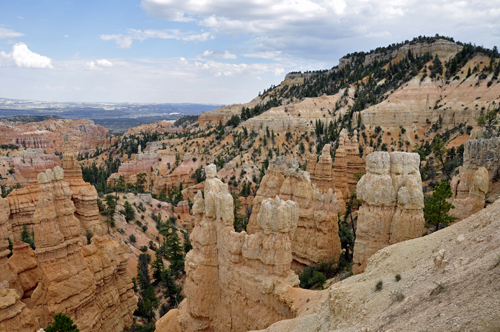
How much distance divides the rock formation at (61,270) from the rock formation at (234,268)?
22.2 feet

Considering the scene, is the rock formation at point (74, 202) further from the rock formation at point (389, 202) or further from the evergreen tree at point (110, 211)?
the rock formation at point (389, 202)

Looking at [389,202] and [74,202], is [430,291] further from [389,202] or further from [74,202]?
[74,202]

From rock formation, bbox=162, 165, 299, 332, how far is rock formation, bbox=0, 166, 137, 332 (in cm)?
677

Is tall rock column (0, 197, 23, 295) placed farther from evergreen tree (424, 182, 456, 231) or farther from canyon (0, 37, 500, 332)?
evergreen tree (424, 182, 456, 231)

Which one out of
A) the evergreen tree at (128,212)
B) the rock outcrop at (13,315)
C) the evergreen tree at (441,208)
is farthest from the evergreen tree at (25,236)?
the evergreen tree at (441,208)

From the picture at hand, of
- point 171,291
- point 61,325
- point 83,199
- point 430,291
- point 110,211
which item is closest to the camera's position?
point 430,291

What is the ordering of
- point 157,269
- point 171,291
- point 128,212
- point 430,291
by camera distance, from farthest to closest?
1. point 128,212
2. point 157,269
3. point 171,291
4. point 430,291

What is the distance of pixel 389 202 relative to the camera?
15.9m

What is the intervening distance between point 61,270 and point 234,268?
12.1 metres

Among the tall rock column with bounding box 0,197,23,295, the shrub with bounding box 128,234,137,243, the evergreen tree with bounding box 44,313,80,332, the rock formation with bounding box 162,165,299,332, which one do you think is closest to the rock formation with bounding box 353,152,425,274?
the rock formation with bounding box 162,165,299,332

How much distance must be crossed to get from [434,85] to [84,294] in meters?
75.0

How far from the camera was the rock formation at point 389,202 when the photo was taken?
1549 cm

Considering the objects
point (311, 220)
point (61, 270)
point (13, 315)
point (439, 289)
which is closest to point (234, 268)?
point (439, 289)

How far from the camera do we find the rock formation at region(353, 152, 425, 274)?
50.8 feet
